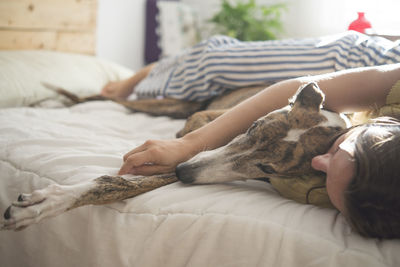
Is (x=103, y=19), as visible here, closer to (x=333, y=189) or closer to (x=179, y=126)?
(x=179, y=126)

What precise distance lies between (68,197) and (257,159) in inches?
19.8

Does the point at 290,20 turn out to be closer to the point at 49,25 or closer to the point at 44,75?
the point at 49,25

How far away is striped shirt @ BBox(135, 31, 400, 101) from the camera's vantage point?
154 centimetres

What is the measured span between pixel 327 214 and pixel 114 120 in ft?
4.25

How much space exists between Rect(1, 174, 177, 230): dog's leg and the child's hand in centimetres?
4

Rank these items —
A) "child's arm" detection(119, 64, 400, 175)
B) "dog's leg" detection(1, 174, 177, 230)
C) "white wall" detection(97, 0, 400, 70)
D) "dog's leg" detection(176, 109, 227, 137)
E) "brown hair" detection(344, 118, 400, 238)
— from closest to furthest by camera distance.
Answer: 1. "brown hair" detection(344, 118, 400, 238)
2. "dog's leg" detection(1, 174, 177, 230)
3. "child's arm" detection(119, 64, 400, 175)
4. "dog's leg" detection(176, 109, 227, 137)
5. "white wall" detection(97, 0, 400, 70)

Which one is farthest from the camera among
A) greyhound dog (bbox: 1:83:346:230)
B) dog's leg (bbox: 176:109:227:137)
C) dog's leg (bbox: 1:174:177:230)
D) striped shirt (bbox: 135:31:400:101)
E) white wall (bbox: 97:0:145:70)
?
white wall (bbox: 97:0:145:70)

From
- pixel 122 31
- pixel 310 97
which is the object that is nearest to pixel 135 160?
pixel 310 97

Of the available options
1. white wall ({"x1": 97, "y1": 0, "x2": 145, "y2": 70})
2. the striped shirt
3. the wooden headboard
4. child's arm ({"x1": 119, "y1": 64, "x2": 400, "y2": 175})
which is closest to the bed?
child's arm ({"x1": 119, "y1": 64, "x2": 400, "y2": 175})

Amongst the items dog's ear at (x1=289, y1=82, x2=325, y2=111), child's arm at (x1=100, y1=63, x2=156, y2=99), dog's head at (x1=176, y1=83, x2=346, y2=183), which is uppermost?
dog's ear at (x1=289, y1=82, x2=325, y2=111)

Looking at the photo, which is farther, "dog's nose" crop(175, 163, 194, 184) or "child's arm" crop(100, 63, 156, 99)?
"child's arm" crop(100, 63, 156, 99)

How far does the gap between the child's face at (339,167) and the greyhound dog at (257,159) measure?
0.30ft

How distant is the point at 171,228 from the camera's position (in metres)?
0.85

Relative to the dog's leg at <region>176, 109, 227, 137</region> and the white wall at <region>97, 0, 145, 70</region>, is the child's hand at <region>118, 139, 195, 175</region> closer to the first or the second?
the dog's leg at <region>176, 109, 227, 137</region>
